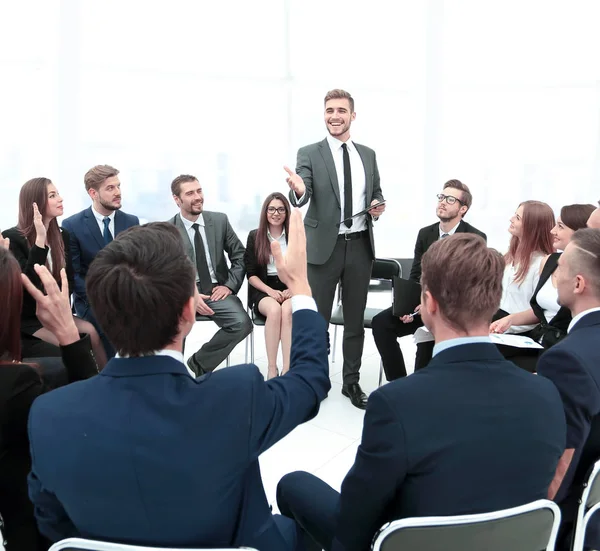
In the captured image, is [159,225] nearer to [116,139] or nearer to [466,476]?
[466,476]

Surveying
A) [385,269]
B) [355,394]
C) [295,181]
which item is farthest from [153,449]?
[385,269]

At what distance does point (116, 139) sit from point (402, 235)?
336 cm

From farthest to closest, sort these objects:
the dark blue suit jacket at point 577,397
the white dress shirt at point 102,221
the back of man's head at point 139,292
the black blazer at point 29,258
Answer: the white dress shirt at point 102,221
the black blazer at point 29,258
the dark blue suit jacket at point 577,397
the back of man's head at point 139,292

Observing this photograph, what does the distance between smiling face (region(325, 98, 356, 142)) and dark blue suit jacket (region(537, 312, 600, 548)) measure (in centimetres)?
204

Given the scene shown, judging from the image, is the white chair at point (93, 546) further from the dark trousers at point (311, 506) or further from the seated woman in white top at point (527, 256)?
the seated woman in white top at point (527, 256)

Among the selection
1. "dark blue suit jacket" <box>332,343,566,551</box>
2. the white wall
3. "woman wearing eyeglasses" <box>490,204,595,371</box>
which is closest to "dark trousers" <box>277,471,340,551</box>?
"dark blue suit jacket" <box>332,343,566,551</box>

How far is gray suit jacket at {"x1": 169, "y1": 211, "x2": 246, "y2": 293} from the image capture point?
12.1 feet

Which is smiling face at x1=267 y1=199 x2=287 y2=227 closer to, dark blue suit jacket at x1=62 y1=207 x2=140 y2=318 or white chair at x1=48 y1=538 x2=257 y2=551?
dark blue suit jacket at x1=62 y1=207 x2=140 y2=318

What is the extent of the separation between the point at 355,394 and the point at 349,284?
0.68 m

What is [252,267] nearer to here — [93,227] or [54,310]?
[93,227]

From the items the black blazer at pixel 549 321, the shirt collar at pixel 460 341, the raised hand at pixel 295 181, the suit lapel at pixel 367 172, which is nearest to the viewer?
the shirt collar at pixel 460 341

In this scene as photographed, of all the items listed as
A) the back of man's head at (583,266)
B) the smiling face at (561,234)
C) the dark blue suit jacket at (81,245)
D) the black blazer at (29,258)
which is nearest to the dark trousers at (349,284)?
the smiling face at (561,234)

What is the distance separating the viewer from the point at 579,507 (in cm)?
131

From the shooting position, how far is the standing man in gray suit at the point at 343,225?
3.17 meters
